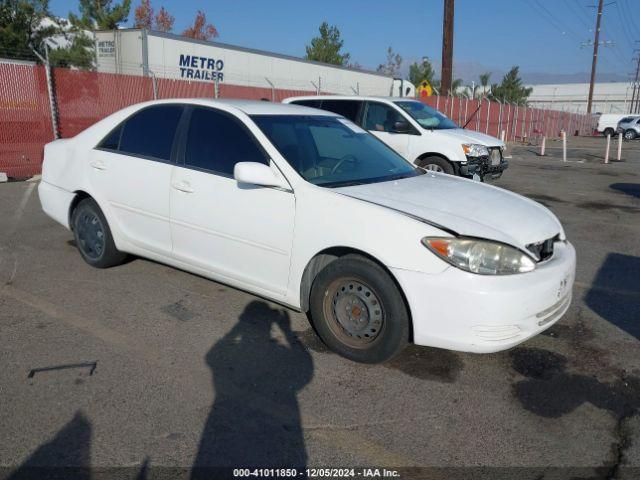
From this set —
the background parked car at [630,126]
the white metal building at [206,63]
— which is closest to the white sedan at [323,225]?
the white metal building at [206,63]

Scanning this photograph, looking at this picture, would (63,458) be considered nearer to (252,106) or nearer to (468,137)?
(252,106)

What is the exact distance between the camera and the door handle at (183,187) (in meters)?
4.16

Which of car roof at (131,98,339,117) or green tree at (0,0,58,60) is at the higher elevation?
green tree at (0,0,58,60)

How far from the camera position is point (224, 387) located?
319 centimetres

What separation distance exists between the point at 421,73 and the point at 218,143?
53.1 meters

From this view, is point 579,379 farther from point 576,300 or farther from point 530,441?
point 576,300

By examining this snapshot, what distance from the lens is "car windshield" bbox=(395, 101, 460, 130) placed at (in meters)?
10.3

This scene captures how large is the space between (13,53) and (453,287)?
88.9 feet


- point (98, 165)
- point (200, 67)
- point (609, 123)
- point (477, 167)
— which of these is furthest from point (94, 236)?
point (609, 123)

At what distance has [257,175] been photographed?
362 centimetres

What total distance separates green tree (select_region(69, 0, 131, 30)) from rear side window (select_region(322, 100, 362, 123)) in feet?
79.0

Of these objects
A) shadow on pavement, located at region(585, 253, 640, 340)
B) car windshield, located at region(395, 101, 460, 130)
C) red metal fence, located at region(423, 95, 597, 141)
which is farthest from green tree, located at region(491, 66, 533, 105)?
shadow on pavement, located at region(585, 253, 640, 340)

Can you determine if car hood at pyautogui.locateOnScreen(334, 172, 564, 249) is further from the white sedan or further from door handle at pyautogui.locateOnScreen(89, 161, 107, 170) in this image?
door handle at pyautogui.locateOnScreen(89, 161, 107, 170)

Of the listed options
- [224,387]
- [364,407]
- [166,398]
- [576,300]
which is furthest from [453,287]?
[576,300]
